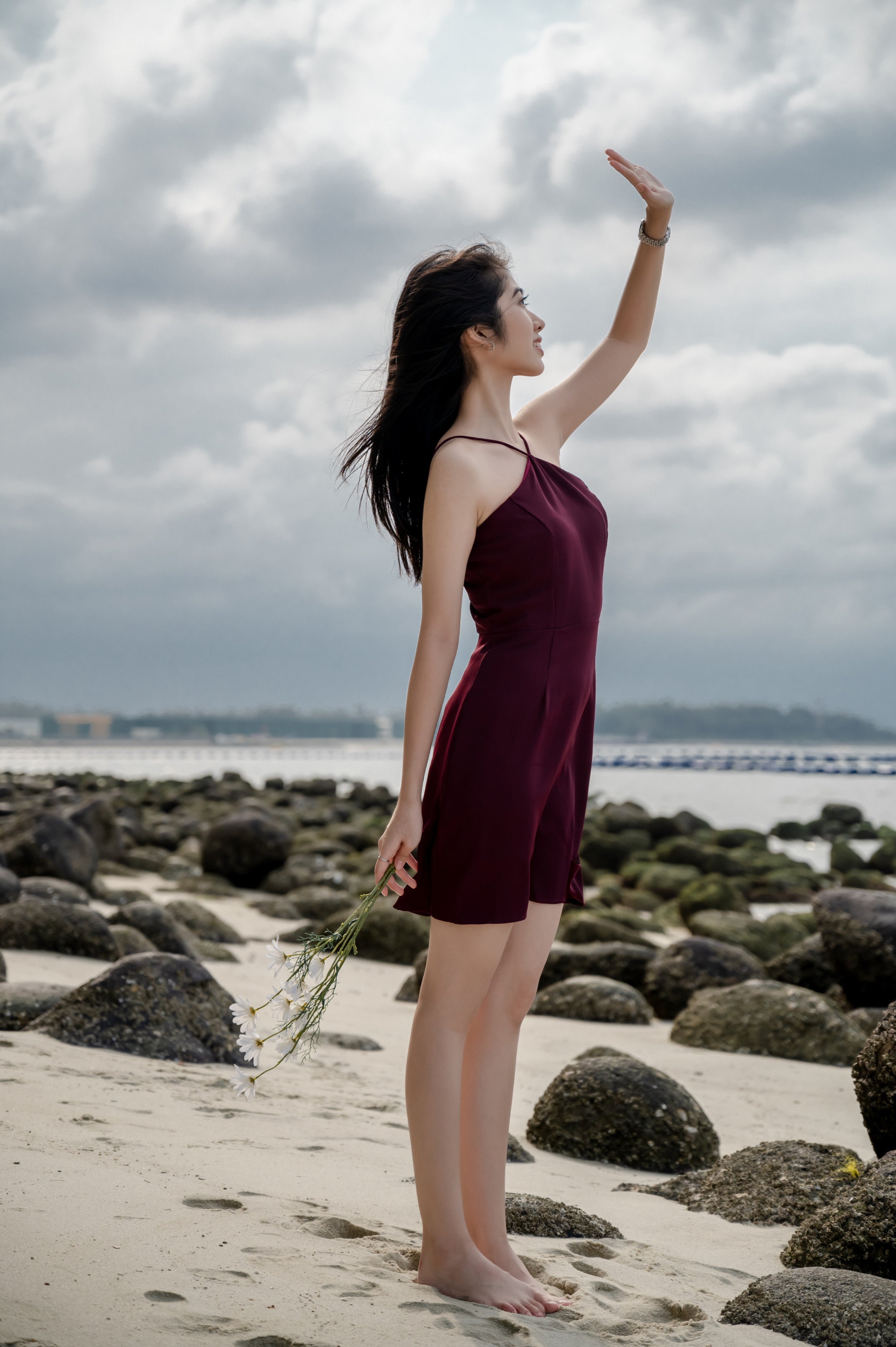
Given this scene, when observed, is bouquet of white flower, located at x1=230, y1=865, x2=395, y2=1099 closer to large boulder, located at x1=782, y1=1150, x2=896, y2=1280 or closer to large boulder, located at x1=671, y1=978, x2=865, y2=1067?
large boulder, located at x1=782, y1=1150, x2=896, y2=1280

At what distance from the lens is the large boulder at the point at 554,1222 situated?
341 cm

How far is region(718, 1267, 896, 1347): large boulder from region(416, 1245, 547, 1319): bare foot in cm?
46

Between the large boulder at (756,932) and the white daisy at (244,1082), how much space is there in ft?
24.9

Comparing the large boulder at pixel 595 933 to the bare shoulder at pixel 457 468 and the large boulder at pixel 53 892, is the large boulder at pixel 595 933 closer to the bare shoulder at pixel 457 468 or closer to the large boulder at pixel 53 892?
the large boulder at pixel 53 892

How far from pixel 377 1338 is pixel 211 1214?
0.74 m

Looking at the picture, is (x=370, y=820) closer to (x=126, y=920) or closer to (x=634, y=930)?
(x=634, y=930)

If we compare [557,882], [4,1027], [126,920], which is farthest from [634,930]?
[557,882]

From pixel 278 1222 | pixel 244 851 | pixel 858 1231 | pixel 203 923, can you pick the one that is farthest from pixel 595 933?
pixel 278 1222

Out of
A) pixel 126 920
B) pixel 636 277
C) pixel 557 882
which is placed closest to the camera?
pixel 557 882

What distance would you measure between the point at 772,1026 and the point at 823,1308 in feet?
12.2

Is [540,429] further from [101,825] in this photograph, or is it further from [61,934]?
[101,825]

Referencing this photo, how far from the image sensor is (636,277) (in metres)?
3.48

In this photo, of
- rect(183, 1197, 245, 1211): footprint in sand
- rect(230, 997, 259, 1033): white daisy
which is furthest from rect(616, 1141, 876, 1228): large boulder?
rect(230, 997, 259, 1033): white daisy

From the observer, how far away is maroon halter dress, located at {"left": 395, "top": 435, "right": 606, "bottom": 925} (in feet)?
9.37
